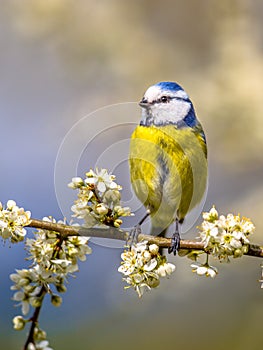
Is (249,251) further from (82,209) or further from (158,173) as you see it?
(158,173)

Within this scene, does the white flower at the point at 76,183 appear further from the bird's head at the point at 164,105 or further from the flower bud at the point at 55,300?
the bird's head at the point at 164,105

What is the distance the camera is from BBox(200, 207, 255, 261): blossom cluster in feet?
3.73

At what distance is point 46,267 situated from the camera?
1.10 meters

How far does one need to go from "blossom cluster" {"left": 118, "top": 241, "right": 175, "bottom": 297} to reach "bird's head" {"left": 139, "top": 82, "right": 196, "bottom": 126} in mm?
605

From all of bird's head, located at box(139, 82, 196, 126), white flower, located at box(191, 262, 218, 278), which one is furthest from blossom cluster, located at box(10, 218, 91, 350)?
bird's head, located at box(139, 82, 196, 126)

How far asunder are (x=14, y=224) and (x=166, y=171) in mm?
635

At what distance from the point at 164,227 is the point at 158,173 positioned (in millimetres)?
168

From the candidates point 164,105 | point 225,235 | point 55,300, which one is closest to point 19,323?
point 55,300

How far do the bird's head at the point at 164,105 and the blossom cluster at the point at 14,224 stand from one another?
67 cm

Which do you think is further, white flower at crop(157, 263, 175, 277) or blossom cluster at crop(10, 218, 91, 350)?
white flower at crop(157, 263, 175, 277)

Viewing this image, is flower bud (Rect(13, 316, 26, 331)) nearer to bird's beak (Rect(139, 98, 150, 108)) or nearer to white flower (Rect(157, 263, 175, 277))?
white flower (Rect(157, 263, 175, 277))

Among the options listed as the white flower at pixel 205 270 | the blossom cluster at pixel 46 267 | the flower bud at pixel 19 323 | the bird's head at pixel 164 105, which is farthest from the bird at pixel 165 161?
the flower bud at pixel 19 323

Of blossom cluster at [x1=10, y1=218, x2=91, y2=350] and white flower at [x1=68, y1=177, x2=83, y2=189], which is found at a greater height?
white flower at [x1=68, y1=177, x2=83, y2=189]

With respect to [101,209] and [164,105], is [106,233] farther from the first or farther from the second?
[164,105]
